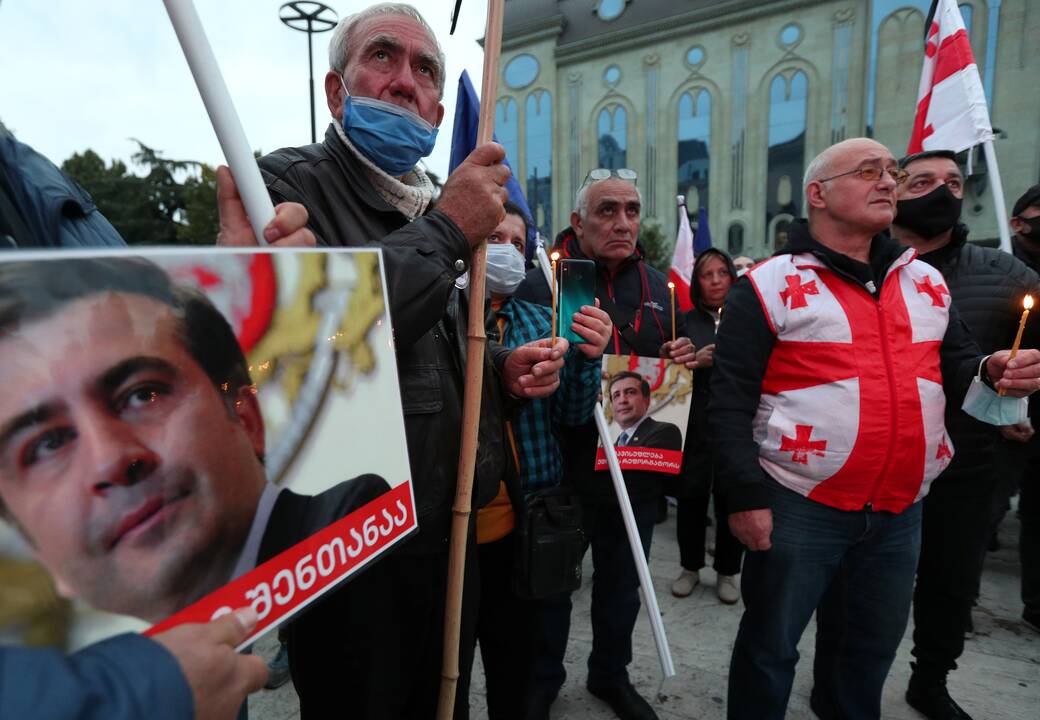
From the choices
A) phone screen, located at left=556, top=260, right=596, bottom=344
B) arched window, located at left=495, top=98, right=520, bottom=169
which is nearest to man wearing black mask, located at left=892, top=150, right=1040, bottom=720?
phone screen, located at left=556, top=260, right=596, bottom=344

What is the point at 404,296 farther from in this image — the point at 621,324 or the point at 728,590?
the point at 728,590

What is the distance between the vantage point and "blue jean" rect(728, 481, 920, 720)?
1.87 m

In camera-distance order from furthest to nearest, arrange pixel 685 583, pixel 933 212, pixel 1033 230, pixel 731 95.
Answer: pixel 731 95
pixel 685 583
pixel 1033 230
pixel 933 212

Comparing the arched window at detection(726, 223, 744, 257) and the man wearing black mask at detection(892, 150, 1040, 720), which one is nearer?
the man wearing black mask at detection(892, 150, 1040, 720)

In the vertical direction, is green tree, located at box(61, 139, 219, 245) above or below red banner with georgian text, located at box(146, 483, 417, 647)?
above

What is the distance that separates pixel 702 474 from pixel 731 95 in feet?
83.6

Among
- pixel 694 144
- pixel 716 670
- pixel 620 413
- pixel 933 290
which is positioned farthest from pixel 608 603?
pixel 694 144

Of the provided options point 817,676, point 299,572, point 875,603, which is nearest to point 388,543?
point 299,572

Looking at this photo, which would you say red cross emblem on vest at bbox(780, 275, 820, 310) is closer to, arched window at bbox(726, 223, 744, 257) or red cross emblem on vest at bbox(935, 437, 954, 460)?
red cross emblem on vest at bbox(935, 437, 954, 460)

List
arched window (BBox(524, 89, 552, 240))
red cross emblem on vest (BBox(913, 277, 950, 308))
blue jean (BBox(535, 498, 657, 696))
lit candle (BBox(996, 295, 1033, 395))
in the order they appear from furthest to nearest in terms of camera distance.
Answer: arched window (BBox(524, 89, 552, 240)) → blue jean (BBox(535, 498, 657, 696)) → red cross emblem on vest (BBox(913, 277, 950, 308)) → lit candle (BBox(996, 295, 1033, 395))

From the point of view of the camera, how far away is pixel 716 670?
105 inches

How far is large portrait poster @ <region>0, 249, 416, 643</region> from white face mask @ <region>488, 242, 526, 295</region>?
4.13 ft

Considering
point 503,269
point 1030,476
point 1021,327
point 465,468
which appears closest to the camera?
point 465,468

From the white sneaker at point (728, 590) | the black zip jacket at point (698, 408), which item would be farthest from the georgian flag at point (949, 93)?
the white sneaker at point (728, 590)
